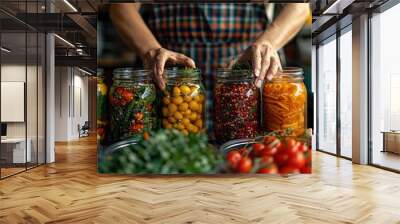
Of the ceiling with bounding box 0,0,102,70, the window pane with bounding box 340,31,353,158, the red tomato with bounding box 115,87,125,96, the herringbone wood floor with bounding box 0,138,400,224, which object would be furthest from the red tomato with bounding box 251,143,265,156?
the window pane with bounding box 340,31,353,158

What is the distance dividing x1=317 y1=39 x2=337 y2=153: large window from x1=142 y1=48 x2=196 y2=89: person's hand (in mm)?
5146

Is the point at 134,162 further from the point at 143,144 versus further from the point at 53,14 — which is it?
the point at 53,14

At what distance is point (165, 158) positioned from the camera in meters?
5.19

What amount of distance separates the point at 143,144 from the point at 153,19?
5.16ft

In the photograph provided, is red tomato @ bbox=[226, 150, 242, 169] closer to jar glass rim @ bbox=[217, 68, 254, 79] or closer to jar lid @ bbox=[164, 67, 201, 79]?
jar glass rim @ bbox=[217, 68, 254, 79]

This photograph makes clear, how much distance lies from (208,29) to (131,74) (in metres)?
1.11

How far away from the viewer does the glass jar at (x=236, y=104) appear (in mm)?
4949

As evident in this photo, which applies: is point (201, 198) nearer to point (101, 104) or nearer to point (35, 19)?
point (101, 104)

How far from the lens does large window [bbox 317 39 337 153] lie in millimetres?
9227

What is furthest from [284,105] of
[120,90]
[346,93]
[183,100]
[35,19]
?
[35,19]

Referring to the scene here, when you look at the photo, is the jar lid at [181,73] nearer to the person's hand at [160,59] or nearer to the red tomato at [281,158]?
the person's hand at [160,59]

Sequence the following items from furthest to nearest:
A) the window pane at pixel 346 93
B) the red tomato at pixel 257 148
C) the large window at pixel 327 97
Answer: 1. the large window at pixel 327 97
2. the window pane at pixel 346 93
3. the red tomato at pixel 257 148

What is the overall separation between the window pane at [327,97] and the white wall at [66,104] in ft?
29.8

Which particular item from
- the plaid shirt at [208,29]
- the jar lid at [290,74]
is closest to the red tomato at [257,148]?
the plaid shirt at [208,29]
